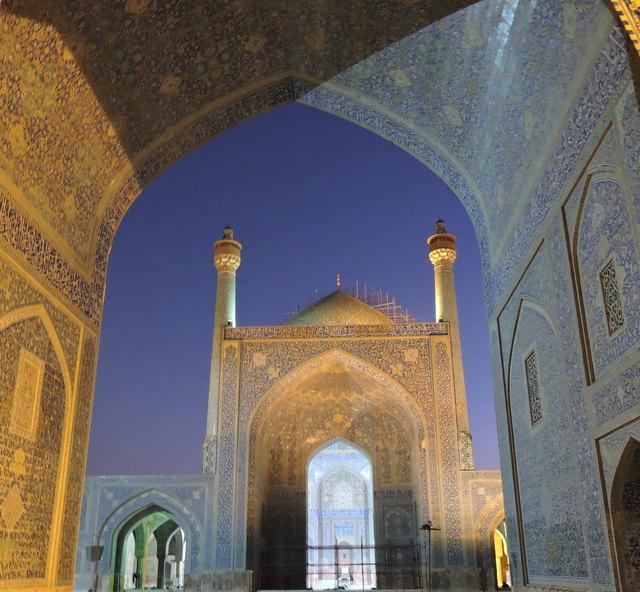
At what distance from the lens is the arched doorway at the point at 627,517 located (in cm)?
380

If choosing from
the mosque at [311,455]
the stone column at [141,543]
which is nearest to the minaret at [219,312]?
the mosque at [311,455]

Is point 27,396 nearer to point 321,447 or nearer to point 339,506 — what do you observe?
point 321,447

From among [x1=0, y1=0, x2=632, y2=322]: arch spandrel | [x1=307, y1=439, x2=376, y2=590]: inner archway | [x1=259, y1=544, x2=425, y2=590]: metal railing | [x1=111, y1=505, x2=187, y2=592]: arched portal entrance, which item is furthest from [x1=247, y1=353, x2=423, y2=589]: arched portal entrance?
[x1=0, y1=0, x2=632, y2=322]: arch spandrel

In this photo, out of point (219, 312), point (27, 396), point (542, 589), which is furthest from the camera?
point (219, 312)

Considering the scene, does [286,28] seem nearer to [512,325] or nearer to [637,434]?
[512,325]

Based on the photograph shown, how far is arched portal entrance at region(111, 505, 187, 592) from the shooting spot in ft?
41.0

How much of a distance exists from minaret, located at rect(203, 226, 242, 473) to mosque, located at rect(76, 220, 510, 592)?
0.08ft

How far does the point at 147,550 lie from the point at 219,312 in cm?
631

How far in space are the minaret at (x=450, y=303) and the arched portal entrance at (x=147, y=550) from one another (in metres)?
5.23

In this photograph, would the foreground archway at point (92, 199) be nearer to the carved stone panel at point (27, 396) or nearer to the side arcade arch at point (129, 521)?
the carved stone panel at point (27, 396)

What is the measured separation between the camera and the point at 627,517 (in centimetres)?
392

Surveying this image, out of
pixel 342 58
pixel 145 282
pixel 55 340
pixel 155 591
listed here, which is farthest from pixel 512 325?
pixel 145 282

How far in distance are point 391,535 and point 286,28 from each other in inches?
411

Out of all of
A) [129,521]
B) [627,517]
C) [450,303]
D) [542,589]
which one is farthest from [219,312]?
[627,517]
